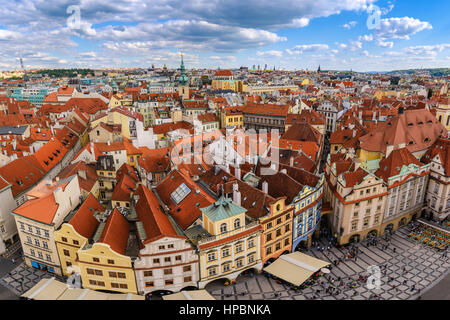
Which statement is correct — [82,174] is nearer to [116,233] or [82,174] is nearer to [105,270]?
[116,233]

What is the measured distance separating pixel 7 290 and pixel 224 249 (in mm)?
32450

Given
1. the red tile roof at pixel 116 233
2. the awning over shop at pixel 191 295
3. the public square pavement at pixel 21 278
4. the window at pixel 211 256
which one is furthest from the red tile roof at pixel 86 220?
the window at pixel 211 256

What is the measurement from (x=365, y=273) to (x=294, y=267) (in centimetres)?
1229

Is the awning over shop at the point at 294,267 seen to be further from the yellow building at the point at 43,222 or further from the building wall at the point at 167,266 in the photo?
the yellow building at the point at 43,222

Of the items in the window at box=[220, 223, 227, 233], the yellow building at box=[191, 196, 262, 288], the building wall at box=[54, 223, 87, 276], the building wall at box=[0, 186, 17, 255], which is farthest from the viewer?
the building wall at box=[0, 186, 17, 255]

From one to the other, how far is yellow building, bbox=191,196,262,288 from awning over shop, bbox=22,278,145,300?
31.7ft

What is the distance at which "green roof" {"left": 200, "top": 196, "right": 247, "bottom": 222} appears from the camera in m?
40.9

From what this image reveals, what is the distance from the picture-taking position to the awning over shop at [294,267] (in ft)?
143

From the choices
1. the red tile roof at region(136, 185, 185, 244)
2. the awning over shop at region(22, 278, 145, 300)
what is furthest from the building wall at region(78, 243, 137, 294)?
the red tile roof at region(136, 185, 185, 244)

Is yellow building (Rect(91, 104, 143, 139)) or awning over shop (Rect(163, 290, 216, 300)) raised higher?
yellow building (Rect(91, 104, 143, 139))

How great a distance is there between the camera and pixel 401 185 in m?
57.9

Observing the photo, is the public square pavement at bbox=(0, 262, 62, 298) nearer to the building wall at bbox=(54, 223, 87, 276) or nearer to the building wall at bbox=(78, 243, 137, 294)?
the building wall at bbox=(54, 223, 87, 276)

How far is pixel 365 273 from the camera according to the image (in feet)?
158

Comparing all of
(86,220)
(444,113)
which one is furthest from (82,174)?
(444,113)
